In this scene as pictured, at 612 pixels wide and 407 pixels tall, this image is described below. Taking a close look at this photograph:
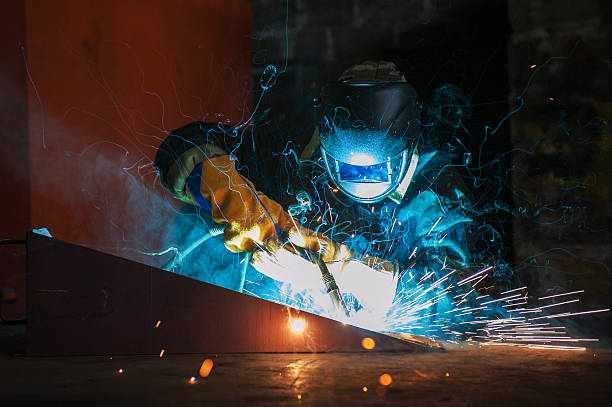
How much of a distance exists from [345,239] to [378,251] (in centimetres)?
18

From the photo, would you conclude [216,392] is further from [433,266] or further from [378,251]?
[378,251]

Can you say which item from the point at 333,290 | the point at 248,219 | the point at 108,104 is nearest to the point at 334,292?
the point at 333,290

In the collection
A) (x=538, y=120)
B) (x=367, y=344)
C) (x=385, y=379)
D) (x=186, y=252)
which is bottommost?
(x=385, y=379)

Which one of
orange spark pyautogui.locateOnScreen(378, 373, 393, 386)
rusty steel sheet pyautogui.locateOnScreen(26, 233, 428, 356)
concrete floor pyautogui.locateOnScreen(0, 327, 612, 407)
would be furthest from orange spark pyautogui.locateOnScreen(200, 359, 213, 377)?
orange spark pyautogui.locateOnScreen(378, 373, 393, 386)

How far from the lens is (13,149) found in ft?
8.58

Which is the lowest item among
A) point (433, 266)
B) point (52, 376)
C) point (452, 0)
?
point (52, 376)

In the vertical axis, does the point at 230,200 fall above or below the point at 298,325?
above

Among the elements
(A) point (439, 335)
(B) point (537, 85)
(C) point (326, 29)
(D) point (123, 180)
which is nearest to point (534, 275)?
(B) point (537, 85)

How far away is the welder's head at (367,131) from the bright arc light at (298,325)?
2.53 ft

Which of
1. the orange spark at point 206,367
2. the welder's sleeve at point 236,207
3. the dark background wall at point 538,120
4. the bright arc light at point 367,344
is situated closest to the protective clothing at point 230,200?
the welder's sleeve at point 236,207

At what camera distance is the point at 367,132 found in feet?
8.39

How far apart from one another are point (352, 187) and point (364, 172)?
0.27 feet

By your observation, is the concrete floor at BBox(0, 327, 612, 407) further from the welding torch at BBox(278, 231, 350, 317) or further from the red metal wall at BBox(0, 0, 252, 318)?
the red metal wall at BBox(0, 0, 252, 318)

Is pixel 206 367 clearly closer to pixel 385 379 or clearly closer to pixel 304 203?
pixel 385 379
